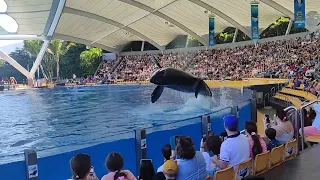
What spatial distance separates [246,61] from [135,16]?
12.2m

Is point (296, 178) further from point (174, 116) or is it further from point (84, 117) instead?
point (84, 117)

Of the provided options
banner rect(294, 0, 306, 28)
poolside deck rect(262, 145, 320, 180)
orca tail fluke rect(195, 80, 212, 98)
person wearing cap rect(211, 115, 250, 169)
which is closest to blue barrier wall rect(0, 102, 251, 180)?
person wearing cap rect(211, 115, 250, 169)

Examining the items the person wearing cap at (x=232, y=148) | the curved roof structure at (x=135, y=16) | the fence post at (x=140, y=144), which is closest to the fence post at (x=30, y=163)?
the fence post at (x=140, y=144)

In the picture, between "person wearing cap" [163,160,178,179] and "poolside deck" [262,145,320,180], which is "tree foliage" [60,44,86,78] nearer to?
"poolside deck" [262,145,320,180]

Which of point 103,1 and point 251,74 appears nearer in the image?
point 251,74

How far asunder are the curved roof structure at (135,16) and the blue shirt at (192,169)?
28.5 m

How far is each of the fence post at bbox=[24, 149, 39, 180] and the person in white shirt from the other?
2.06m

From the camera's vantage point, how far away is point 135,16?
135ft

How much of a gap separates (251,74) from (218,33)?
14.0 meters

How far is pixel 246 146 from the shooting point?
4711mm

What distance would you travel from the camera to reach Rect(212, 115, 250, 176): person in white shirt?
458 cm

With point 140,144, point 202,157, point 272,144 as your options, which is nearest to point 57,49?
point 140,144

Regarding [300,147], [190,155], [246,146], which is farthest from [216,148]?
[300,147]

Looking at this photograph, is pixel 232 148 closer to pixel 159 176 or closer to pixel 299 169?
pixel 159 176
